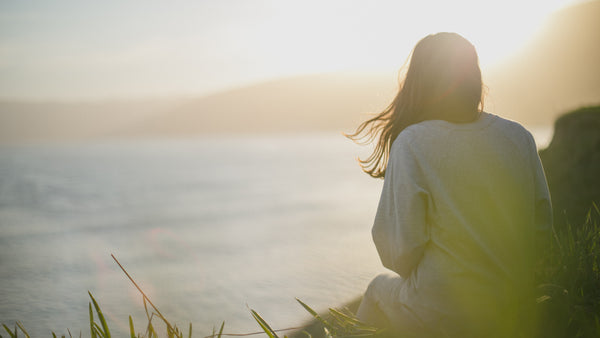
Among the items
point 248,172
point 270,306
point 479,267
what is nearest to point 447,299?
point 479,267

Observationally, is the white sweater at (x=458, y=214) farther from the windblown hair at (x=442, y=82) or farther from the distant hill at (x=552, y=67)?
the distant hill at (x=552, y=67)

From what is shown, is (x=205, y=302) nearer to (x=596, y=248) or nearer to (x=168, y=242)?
(x=168, y=242)

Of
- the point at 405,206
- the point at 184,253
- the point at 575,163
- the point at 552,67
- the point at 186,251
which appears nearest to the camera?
the point at 405,206

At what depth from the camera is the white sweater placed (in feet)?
5.68

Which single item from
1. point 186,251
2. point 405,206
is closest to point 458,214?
point 405,206

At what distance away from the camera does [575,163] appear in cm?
511

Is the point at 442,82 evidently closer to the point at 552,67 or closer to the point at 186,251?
the point at 186,251

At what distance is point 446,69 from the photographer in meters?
1.81

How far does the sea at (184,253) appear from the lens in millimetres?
4348

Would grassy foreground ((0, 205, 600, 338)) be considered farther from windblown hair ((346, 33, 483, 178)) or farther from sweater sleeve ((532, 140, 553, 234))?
windblown hair ((346, 33, 483, 178))

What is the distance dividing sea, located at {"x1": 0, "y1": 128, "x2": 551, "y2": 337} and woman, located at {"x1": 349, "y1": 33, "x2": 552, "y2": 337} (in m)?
1.93

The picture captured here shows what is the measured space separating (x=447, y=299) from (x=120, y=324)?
330cm

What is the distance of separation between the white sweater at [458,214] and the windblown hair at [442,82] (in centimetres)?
9

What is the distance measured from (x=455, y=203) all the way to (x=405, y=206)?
0.66 ft
